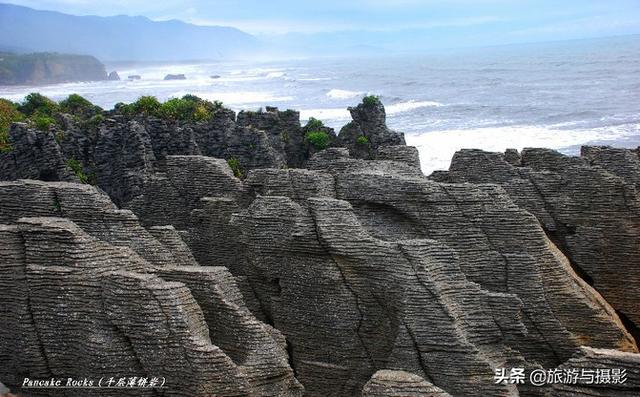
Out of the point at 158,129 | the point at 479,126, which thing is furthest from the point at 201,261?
the point at 479,126

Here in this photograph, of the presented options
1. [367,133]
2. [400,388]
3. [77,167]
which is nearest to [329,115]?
[367,133]

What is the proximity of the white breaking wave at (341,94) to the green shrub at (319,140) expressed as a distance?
284 feet

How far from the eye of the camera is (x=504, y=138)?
70.9m

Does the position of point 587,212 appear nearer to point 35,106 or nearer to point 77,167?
point 77,167

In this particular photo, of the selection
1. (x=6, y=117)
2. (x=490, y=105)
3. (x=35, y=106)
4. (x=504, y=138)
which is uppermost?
(x=35, y=106)

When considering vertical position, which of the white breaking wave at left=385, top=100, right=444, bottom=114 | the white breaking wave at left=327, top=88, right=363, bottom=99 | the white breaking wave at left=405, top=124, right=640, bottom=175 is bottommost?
the white breaking wave at left=405, top=124, right=640, bottom=175

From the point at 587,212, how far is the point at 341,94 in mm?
115182

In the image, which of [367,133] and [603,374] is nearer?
[603,374]

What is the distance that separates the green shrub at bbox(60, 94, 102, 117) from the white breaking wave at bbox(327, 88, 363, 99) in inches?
3311

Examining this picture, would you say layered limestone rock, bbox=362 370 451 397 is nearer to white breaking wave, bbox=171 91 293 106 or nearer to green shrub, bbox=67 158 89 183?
green shrub, bbox=67 158 89 183

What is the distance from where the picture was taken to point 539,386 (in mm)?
13695

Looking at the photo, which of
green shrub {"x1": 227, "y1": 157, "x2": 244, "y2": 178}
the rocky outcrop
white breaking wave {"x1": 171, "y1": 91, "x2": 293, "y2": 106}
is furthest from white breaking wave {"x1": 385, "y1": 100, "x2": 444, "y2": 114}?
green shrub {"x1": 227, "y1": 157, "x2": 244, "y2": 178}

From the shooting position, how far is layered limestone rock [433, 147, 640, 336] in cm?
1805

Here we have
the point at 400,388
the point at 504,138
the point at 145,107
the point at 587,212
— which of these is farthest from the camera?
the point at 504,138
